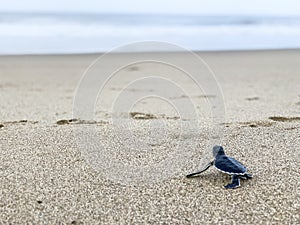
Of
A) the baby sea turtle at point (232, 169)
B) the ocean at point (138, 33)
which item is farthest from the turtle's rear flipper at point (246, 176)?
the ocean at point (138, 33)

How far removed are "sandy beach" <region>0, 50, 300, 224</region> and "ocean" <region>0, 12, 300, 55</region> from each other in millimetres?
5205

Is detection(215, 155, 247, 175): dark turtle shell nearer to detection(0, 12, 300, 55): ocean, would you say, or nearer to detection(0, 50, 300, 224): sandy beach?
detection(0, 50, 300, 224): sandy beach

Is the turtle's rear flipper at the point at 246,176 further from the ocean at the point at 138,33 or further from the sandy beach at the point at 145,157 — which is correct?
the ocean at the point at 138,33

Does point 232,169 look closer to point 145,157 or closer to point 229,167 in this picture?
point 229,167

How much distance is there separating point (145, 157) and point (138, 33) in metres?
11.0

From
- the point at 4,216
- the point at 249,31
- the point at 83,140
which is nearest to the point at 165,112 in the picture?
the point at 83,140

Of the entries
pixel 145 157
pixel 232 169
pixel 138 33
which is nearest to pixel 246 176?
pixel 232 169

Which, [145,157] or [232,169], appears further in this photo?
[145,157]

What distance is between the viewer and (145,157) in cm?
276

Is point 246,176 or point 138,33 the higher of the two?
point 138,33

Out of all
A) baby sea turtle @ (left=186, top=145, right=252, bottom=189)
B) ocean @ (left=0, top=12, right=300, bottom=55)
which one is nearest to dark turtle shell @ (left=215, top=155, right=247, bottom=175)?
baby sea turtle @ (left=186, top=145, right=252, bottom=189)

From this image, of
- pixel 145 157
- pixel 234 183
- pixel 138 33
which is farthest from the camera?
pixel 138 33

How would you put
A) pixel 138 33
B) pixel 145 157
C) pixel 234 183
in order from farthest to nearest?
pixel 138 33 → pixel 145 157 → pixel 234 183

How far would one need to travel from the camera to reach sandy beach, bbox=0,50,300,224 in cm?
203
